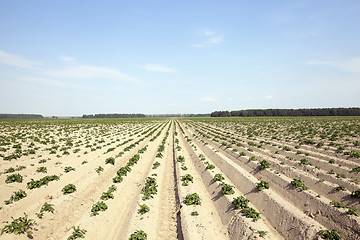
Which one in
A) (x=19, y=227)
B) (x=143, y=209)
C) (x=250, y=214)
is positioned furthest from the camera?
(x=143, y=209)

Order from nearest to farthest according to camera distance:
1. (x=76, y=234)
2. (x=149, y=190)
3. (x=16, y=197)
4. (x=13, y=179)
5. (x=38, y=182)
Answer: (x=76, y=234), (x=16, y=197), (x=149, y=190), (x=38, y=182), (x=13, y=179)


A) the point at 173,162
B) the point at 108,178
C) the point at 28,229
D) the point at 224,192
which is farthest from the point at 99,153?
the point at 224,192

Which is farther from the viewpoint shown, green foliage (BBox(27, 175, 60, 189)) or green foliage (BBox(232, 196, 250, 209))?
green foliage (BBox(27, 175, 60, 189))

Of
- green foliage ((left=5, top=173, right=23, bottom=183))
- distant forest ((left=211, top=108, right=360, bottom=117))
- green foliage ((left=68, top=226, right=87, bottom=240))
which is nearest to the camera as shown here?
green foliage ((left=68, top=226, right=87, bottom=240))

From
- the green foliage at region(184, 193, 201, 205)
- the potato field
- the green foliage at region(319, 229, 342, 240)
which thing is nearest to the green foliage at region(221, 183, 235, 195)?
the potato field

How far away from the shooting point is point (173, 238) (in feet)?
22.9

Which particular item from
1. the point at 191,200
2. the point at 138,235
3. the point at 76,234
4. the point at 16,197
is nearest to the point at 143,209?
the point at 138,235

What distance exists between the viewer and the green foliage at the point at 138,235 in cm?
628

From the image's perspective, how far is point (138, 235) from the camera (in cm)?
637

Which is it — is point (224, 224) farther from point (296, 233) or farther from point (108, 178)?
point (108, 178)

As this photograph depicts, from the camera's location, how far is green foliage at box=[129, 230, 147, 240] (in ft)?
20.6

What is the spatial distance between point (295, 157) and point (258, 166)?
437cm

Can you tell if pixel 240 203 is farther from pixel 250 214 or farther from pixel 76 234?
pixel 76 234

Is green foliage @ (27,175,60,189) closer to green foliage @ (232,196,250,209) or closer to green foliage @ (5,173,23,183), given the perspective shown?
green foliage @ (5,173,23,183)
